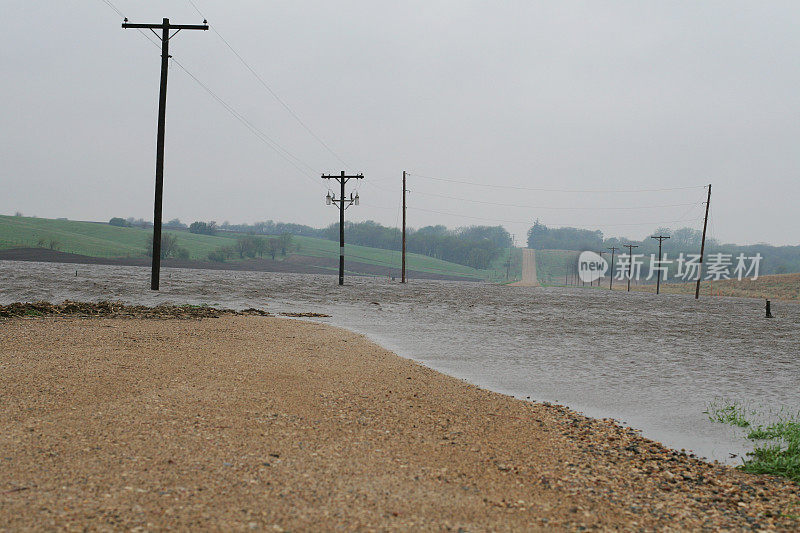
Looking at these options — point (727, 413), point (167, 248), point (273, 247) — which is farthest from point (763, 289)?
point (167, 248)

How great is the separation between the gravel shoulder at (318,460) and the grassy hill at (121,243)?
103m

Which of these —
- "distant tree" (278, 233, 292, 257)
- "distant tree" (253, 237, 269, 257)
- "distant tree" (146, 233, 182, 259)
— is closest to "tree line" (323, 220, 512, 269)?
"distant tree" (278, 233, 292, 257)

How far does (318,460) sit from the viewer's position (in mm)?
5000

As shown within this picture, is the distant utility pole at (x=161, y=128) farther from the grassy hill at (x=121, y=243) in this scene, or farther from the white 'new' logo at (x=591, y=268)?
the white 'new' logo at (x=591, y=268)

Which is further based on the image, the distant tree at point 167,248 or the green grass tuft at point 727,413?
the distant tree at point 167,248

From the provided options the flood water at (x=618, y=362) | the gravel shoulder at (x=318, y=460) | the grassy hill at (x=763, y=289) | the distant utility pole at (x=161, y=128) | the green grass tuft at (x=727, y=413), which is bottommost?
the grassy hill at (x=763, y=289)

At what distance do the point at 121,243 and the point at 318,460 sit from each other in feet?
427

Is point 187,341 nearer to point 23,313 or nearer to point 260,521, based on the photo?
point 23,313

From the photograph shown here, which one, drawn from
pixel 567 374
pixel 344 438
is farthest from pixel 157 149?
pixel 344 438

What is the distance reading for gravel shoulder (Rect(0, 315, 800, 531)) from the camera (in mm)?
4039

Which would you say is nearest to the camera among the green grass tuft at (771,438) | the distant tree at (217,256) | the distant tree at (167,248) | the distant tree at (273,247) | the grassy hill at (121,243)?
the green grass tuft at (771,438)

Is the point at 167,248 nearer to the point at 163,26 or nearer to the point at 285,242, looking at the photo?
the point at 285,242

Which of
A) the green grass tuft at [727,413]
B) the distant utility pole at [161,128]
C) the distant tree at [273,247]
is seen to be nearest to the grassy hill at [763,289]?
the distant utility pole at [161,128]

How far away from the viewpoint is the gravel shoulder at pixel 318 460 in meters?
4.04
